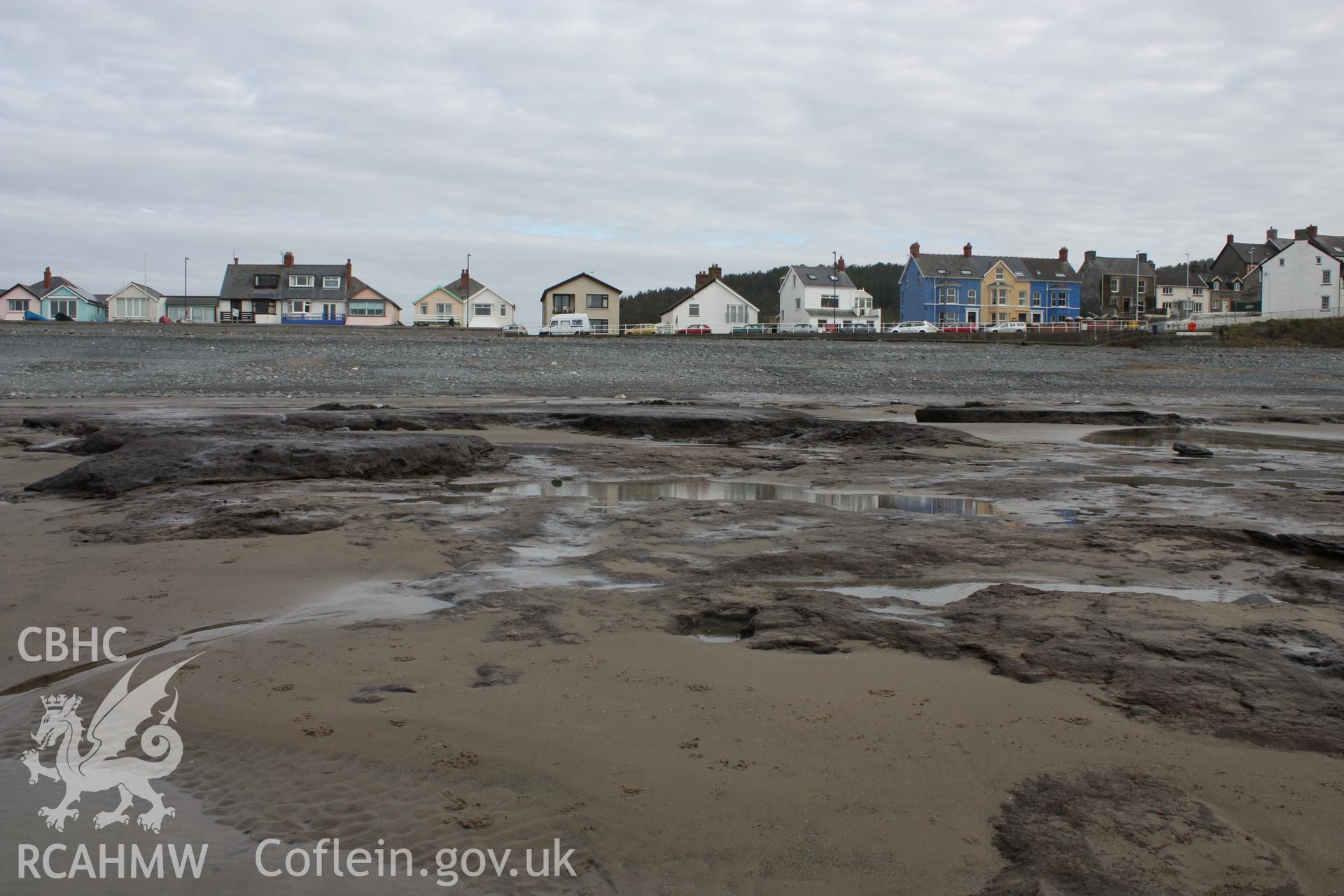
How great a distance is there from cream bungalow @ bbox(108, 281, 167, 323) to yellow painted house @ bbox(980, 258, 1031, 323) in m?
73.4

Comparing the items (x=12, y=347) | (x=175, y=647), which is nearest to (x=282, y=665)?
(x=175, y=647)

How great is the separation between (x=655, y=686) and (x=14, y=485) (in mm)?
6351

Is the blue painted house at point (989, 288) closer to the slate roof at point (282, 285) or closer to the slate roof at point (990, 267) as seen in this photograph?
the slate roof at point (990, 267)

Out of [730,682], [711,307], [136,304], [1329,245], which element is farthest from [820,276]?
[730,682]

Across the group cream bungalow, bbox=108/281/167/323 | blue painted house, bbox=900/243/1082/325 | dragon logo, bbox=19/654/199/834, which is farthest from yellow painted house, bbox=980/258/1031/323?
dragon logo, bbox=19/654/199/834

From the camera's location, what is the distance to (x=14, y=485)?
290 inches

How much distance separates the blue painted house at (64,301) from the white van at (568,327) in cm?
5122

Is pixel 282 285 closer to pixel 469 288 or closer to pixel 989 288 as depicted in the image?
pixel 469 288

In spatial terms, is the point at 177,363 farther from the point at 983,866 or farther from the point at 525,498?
the point at 983,866

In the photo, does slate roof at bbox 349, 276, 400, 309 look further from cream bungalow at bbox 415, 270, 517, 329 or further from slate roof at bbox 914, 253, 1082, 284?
slate roof at bbox 914, 253, 1082, 284

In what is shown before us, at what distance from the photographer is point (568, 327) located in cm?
5881

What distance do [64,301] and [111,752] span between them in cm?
9972

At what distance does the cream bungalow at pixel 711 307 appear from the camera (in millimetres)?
77688

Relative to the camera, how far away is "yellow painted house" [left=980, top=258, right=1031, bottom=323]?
80.8 metres
